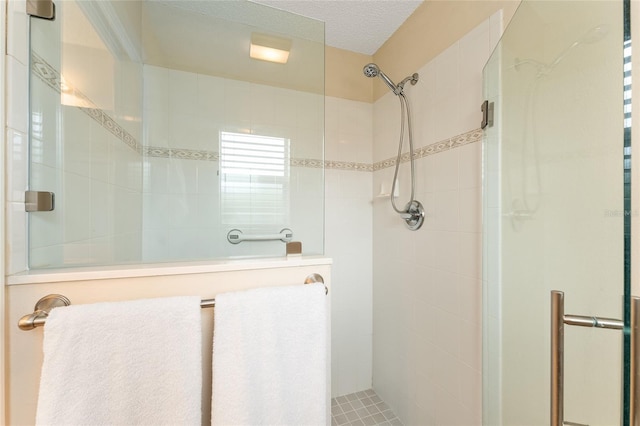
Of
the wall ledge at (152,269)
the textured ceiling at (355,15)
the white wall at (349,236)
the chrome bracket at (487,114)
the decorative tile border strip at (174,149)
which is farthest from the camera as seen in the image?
the white wall at (349,236)

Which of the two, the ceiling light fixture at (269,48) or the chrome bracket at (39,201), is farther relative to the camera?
the ceiling light fixture at (269,48)

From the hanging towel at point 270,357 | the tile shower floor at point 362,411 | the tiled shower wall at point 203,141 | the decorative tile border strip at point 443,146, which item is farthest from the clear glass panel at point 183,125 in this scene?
the tile shower floor at point 362,411

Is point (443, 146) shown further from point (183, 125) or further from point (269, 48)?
point (183, 125)

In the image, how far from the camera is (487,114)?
101 cm

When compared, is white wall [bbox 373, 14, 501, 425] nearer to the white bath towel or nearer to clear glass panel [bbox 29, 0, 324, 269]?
clear glass panel [bbox 29, 0, 324, 269]

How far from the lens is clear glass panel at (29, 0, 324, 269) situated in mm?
831

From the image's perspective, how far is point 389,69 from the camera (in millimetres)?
1663

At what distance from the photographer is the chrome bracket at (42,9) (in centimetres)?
60

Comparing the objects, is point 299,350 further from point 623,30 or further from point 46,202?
point 623,30

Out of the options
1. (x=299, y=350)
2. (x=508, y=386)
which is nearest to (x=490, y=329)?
(x=508, y=386)

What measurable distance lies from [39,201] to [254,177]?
0.84 meters

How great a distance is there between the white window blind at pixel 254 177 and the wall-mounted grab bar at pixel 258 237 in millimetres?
131

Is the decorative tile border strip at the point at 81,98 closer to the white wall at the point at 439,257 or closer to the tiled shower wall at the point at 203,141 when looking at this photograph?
the tiled shower wall at the point at 203,141

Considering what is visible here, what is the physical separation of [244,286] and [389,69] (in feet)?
5.37
